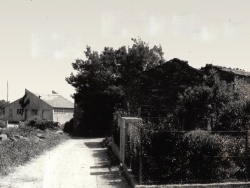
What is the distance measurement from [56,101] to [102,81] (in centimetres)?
2279

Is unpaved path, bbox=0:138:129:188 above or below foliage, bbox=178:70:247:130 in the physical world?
below

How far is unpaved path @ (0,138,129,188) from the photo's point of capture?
1128 centimetres

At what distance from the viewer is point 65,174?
13.1 meters

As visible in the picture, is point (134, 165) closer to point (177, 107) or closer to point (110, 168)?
point (110, 168)

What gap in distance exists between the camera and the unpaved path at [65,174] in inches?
444

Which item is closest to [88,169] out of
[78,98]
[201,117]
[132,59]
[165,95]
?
[201,117]

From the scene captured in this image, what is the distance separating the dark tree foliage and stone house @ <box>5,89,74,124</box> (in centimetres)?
1614

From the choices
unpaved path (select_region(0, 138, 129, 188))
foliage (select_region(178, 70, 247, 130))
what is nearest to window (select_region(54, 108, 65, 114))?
foliage (select_region(178, 70, 247, 130))

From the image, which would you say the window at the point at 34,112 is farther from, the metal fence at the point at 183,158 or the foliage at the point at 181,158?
the foliage at the point at 181,158

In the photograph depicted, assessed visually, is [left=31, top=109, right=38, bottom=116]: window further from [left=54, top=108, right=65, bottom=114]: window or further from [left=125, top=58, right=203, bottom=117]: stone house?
[left=125, top=58, right=203, bottom=117]: stone house

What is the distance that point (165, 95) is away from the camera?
79.6 ft

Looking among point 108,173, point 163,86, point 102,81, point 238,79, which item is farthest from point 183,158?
point 102,81

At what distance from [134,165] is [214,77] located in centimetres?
1252

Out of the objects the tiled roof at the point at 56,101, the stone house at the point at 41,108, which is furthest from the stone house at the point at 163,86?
the tiled roof at the point at 56,101
